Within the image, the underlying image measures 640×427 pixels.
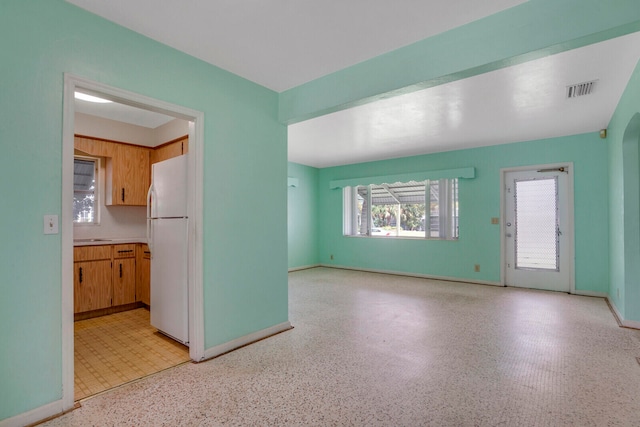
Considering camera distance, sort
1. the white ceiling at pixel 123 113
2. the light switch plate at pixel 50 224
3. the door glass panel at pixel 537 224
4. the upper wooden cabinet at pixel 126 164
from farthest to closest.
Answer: the door glass panel at pixel 537 224
the upper wooden cabinet at pixel 126 164
the white ceiling at pixel 123 113
the light switch plate at pixel 50 224

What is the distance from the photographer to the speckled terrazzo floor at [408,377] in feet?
6.02

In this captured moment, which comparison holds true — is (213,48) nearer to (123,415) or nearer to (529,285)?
(123,415)

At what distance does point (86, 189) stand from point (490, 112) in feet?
17.4

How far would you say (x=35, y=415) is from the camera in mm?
1762

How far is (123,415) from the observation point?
6.05ft

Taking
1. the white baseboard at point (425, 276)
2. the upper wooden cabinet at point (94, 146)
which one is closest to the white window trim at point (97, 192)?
the upper wooden cabinet at point (94, 146)

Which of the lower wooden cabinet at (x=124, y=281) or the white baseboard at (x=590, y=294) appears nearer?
the lower wooden cabinet at (x=124, y=281)

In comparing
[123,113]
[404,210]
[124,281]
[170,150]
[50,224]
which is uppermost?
[123,113]

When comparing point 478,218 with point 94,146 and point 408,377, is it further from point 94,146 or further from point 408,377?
point 94,146

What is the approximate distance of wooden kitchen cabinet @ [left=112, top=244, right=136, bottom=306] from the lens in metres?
3.92

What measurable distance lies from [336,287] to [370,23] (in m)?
4.11

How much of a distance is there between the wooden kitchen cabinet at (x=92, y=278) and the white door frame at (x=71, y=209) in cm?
194

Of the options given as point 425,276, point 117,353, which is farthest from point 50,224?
point 425,276

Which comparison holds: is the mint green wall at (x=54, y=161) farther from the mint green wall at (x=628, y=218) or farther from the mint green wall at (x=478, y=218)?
the mint green wall at (x=478, y=218)
